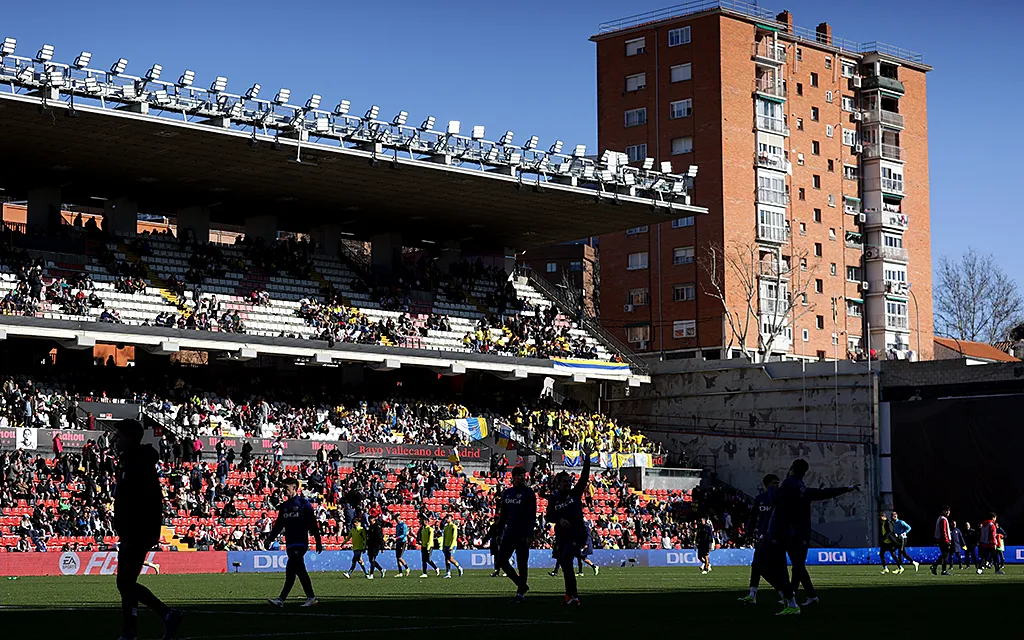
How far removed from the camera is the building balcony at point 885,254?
96.7 metres

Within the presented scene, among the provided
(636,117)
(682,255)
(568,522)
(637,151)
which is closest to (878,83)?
(636,117)

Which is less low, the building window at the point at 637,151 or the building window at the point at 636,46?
the building window at the point at 636,46

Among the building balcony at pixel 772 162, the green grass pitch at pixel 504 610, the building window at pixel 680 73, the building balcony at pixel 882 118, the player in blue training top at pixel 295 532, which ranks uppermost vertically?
the building window at pixel 680 73

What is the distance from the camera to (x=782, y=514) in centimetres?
1998

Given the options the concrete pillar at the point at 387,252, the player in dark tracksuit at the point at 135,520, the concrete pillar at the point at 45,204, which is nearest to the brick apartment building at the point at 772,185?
the concrete pillar at the point at 387,252

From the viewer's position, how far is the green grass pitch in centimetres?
1678

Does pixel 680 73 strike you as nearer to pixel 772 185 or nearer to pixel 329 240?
pixel 772 185

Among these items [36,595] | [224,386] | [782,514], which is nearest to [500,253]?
[224,386]

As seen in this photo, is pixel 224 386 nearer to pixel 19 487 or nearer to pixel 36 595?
pixel 19 487

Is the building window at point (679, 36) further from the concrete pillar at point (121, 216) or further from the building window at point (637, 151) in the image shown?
the concrete pillar at point (121, 216)

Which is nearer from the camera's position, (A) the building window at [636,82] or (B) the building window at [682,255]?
(B) the building window at [682,255]

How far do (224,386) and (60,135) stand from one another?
11.1 m

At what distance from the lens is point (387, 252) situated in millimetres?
68250

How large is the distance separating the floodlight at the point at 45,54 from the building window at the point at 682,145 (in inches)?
1855
